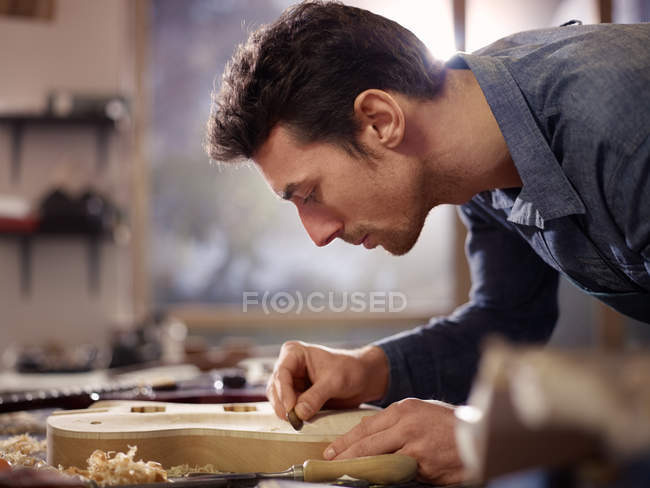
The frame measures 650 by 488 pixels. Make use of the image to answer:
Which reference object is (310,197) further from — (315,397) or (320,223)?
(315,397)

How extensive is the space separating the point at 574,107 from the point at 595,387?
29.6 inches

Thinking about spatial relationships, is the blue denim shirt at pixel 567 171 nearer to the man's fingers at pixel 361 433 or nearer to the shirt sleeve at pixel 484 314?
the shirt sleeve at pixel 484 314

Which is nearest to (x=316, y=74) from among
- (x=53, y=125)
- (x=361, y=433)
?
(x=361, y=433)

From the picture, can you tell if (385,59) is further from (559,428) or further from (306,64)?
(559,428)

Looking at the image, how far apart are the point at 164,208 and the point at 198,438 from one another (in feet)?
11.8

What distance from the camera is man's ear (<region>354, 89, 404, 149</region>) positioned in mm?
1255

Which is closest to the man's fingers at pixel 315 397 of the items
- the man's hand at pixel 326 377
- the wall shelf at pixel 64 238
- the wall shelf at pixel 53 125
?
the man's hand at pixel 326 377

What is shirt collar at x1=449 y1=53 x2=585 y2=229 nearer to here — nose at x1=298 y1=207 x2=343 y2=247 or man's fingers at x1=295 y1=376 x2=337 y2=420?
nose at x1=298 y1=207 x2=343 y2=247

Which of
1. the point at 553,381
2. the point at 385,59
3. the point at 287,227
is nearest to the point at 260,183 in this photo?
the point at 287,227

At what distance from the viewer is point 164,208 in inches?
174

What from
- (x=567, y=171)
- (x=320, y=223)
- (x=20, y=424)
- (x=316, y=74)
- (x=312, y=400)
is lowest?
(x=20, y=424)

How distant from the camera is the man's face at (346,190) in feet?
4.20

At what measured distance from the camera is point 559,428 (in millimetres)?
374

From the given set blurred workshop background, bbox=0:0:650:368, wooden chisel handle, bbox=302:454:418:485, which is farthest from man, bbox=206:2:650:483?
blurred workshop background, bbox=0:0:650:368
